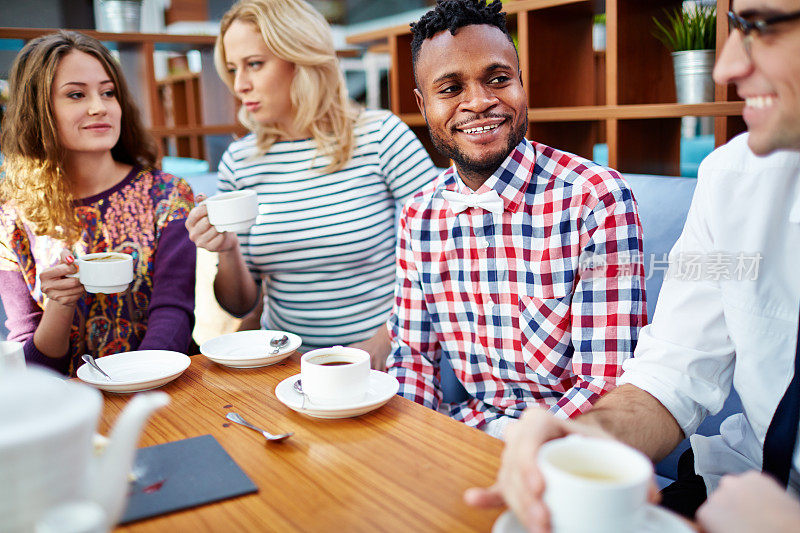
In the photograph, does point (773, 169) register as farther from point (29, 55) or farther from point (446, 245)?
point (29, 55)

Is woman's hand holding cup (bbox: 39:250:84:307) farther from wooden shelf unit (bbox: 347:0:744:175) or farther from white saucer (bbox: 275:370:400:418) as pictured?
wooden shelf unit (bbox: 347:0:744:175)

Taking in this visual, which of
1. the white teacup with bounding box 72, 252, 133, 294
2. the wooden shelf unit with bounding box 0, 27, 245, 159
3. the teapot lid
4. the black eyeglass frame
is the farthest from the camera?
the wooden shelf unit with bounding box 0, 27, 245, 159

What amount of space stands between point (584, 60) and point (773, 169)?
1.44m

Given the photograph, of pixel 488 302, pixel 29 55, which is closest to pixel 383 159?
pixel 488 302

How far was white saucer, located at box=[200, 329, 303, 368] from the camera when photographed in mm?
1335

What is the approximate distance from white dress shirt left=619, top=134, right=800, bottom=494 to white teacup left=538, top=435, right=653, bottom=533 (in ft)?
1.66

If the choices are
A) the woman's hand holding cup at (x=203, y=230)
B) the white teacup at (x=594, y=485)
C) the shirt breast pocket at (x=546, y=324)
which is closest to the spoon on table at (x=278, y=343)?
the woman's hand holding cup at (x=203, y=230)

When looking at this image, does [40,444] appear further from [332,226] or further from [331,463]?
[332,226]

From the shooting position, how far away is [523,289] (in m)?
1.44

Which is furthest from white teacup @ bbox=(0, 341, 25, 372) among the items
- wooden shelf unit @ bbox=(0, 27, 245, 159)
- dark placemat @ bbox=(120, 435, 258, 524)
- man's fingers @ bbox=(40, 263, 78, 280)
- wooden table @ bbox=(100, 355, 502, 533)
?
wooden shelf unit @ bbox=(0, 27, 245, 159)

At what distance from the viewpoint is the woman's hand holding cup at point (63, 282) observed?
58.2 inches

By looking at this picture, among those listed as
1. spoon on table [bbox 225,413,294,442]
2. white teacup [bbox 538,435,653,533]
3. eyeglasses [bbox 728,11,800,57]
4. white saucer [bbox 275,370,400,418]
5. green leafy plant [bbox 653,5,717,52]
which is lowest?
spoon on table [bbox 225,413,294,442]

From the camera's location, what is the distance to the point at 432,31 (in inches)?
59.7

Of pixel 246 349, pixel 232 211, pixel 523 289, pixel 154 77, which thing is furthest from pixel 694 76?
pixel 154 77
